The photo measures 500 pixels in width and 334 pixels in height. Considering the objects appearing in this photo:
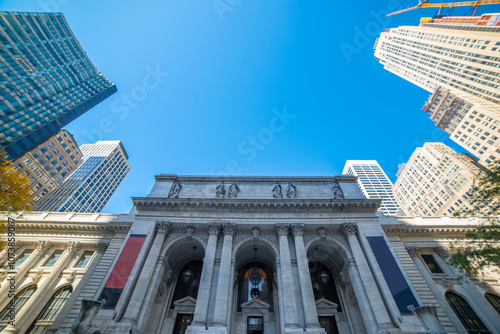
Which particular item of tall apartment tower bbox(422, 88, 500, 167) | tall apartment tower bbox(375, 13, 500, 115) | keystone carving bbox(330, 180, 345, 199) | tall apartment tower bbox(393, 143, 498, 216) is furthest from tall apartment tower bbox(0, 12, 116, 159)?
tall apartment tower bbox(375, 13, 500, 115)

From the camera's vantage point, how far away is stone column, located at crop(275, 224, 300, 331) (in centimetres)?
1748

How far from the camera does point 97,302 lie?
1705 cm

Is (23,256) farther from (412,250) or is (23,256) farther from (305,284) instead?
(412,250)

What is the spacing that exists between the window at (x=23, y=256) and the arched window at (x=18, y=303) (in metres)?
3.63

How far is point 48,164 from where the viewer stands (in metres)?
67.6

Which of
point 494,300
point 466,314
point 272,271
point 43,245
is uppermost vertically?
point 43,245

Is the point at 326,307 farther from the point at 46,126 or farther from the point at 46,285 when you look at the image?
the point at 46,126

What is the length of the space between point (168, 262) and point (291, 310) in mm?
13354

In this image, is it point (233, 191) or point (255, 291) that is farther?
point (233, 191)

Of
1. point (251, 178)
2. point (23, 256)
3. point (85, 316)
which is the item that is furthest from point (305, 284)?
point (23, 256)

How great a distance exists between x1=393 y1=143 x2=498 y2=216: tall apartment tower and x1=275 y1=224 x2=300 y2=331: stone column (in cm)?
6961

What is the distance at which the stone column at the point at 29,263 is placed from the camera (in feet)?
76.1

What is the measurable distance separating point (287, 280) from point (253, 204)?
816 cm

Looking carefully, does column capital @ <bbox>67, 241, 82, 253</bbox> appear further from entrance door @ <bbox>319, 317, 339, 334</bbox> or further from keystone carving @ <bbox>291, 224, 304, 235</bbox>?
entrance door @ <bbox>319, 317, 339, 334</bbox>
